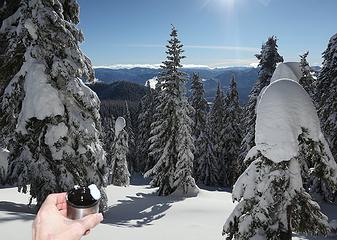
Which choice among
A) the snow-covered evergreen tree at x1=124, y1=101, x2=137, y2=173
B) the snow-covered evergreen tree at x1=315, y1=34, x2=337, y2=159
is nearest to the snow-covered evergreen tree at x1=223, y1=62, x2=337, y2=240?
the snow-covered evergreen tree at x1=315, y1=34, x2=337, y2=159

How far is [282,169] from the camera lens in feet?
25.9

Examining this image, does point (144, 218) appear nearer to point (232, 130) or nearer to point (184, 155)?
point (184, 155)

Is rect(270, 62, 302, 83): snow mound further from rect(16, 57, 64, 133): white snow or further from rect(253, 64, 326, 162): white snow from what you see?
rect(16, 57, 64, 133): white snow

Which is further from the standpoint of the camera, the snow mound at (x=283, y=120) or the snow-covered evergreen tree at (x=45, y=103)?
the snow-covered evergreen tree at (x=45, y=103)

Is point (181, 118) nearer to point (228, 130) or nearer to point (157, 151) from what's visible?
point (157, 151)

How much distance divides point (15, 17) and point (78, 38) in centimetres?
231

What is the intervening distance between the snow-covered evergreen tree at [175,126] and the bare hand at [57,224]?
2681 cm

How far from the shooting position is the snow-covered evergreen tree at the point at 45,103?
38.8 ft

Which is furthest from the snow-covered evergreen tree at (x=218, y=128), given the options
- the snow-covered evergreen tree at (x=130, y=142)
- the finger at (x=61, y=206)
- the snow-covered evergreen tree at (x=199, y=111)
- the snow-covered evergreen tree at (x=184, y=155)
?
the finger at (x=61, y=206)

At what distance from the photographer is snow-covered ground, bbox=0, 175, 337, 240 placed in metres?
9.29

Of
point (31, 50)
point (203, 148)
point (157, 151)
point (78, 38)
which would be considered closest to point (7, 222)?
point (31, 50)

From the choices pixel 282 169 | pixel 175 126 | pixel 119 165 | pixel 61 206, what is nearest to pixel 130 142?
pixel 119 165

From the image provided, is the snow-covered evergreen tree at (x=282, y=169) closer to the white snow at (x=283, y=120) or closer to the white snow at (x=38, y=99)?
the white snow at (x=283, y=120)

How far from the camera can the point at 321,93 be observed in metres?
22.3
